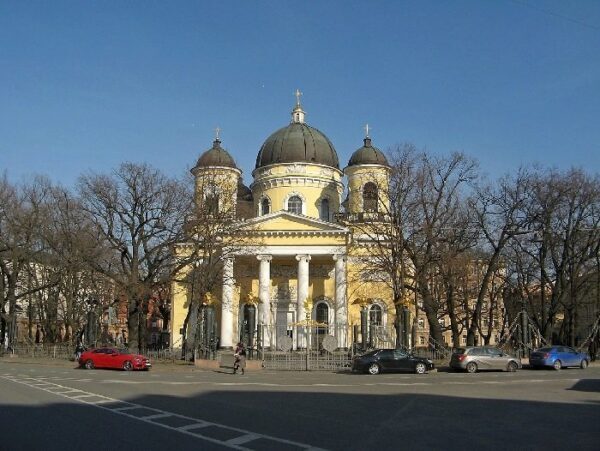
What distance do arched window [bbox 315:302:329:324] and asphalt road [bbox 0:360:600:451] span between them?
37.2 metres

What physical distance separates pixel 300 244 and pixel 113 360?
24.1m

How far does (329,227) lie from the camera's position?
184 feet

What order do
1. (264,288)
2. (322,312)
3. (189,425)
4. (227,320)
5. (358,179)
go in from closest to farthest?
1. (189,425)
2. (264,288)
3. (227,320)
4. (322,312)
5. (358,179)

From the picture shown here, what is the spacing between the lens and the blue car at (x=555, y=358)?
35.0 metres

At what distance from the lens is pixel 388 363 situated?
3222cm

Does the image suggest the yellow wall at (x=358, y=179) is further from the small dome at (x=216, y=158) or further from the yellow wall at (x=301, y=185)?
the small dome at (x=216, y=158)

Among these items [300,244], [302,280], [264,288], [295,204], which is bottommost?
[264,288]

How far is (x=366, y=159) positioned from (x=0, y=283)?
3378cm

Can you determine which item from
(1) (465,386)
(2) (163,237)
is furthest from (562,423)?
(2) (163,237)

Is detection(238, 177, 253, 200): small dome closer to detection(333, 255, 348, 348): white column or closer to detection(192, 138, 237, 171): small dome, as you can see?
detection(192, 138, 237, 171): small dome

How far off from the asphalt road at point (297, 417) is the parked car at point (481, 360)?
10.9 meters

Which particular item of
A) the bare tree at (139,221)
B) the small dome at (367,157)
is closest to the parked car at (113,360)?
the bare tree at (139,221)

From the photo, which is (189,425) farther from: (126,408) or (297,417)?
(126,408)

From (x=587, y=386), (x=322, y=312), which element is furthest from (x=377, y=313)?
(x=587, y=386)
